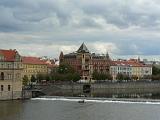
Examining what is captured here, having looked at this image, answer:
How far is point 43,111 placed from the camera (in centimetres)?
7181

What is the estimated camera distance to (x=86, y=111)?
2795 inches

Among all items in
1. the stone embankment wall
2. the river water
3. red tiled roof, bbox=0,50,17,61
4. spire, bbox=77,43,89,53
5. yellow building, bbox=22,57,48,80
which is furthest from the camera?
spire, bbox=77,43,89,53

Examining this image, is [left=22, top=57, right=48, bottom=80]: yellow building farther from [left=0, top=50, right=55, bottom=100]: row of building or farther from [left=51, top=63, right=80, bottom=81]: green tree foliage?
[left=0, top=50, right=55, bottom=100]: row of building

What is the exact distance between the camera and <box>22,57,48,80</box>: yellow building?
17412cm

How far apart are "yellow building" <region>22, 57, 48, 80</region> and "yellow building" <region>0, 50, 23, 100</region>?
70.3m

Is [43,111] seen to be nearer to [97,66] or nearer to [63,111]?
[63,111]

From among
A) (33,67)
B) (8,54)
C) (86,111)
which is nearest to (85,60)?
(33,67)

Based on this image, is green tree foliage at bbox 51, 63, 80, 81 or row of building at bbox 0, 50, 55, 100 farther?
green tree foliage at bbox 51, 63, 80, 81

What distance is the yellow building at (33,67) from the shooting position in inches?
6855

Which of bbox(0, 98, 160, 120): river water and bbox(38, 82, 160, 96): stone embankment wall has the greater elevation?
bbox(38, 82, 160, 96): stone embankment wall

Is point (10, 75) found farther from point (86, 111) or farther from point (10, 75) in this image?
point (86, 111)

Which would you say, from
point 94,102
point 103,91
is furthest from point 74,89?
point 94,102

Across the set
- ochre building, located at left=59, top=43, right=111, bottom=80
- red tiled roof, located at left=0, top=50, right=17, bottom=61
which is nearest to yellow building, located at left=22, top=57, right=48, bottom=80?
ochre building, located at left=59, top=43, right=111, bottom=80

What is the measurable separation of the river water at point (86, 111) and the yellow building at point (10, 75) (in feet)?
43.0
